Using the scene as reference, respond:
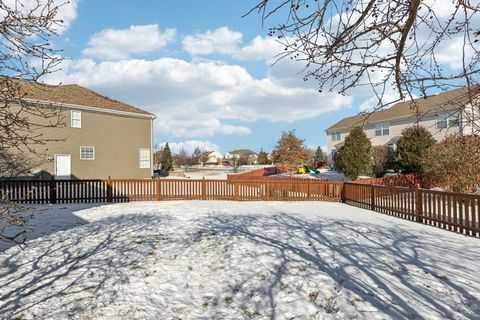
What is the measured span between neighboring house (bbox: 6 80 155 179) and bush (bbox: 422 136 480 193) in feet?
67.0

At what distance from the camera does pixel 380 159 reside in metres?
26.2

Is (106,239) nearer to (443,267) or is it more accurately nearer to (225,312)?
(225,312)

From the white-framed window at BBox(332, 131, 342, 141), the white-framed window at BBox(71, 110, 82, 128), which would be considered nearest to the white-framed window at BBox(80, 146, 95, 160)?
the white-framed window at BBox(71, 110, 82, 128)

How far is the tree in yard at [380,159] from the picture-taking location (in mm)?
25922

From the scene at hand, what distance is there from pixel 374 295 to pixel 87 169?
2244 centimetres

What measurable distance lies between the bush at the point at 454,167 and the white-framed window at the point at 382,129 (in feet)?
59.8

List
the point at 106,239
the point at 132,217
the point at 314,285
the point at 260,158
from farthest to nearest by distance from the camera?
the point at 260,158 → the point at 132,217 → the point at 106,239 → the point at 314,285

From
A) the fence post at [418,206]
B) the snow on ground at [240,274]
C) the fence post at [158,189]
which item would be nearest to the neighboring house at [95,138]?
the fence post at [158,189]

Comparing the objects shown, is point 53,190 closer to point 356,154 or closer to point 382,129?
point 356,154

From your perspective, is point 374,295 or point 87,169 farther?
point 87,169

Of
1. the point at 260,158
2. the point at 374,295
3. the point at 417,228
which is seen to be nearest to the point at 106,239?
the point at 374,295

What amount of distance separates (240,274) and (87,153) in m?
21.1

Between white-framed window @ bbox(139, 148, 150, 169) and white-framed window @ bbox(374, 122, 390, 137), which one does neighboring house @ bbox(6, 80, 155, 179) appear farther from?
white-framed window @ bbox(374, 122, 390, 137)

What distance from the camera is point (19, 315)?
3.63 m
